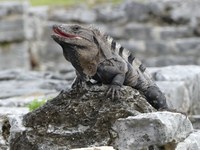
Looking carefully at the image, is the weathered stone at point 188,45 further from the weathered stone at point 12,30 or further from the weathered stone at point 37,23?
the weathered stone at point 12,30

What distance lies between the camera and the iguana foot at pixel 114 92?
5848 mm

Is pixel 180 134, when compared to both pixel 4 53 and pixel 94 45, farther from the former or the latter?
pixel 4 53

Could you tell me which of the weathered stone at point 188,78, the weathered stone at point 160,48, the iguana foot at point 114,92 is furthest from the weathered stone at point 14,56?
the iguana foot at point 114,92

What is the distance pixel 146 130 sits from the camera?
5.54m

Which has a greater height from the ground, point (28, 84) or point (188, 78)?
point (188, 78)

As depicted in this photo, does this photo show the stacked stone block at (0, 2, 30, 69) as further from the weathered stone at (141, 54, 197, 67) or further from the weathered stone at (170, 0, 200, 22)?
the weathered stone at (170, 0, 200, 22)

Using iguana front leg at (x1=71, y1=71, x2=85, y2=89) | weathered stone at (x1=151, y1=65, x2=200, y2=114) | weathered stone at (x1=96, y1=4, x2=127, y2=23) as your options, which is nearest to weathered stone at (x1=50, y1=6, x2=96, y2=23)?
weathered stone at (x1=96, y1=4, x2=127, y2=23)

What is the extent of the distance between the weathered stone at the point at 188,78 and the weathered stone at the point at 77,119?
13.4 ft

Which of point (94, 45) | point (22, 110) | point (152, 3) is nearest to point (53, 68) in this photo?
point (152, 3)

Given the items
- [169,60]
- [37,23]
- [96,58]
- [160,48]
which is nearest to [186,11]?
[160,48]

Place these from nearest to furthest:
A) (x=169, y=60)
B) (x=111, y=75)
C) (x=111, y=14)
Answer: (x=111, y=75) → (x=169, y=60) → (x=111, y=14)

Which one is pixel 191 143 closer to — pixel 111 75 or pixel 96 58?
pixel 111 75

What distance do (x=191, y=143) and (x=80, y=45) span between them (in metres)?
1.11

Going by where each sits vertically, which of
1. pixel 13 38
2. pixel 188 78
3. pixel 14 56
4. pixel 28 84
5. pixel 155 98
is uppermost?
pixel 155 98
